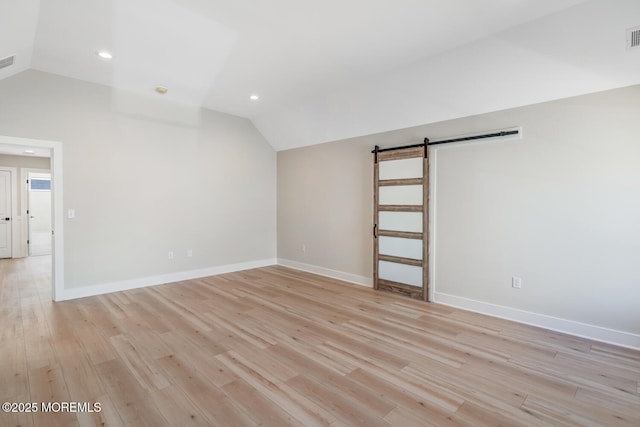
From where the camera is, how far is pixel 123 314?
3.68 meters

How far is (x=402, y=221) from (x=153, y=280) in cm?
417

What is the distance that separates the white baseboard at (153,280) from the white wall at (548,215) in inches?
146

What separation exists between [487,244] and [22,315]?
5793 mm

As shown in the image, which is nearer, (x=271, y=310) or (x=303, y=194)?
(x=271, y=310)

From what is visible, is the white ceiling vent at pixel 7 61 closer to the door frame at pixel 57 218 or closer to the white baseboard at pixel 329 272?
the door frame at pixel 57 218

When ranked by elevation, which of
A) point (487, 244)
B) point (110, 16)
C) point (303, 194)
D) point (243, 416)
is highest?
point (110, 16)

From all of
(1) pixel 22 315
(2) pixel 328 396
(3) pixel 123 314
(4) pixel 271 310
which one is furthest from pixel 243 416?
(1) pixel 22 315

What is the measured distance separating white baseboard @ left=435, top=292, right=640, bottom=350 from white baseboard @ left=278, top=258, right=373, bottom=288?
1.29 m

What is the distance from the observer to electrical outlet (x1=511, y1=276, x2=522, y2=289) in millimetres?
3498

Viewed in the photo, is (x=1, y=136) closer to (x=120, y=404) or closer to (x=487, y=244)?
(x=120, y=404)

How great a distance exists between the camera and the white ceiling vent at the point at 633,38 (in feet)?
8.00

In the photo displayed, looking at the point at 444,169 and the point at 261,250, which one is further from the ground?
the point at 444,169

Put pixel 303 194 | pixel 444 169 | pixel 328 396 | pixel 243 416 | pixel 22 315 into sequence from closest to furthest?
1. pixel 243 416
2. pixel 328 396
3. pixel 22 315
4. pixel 444 169
5. pixel 303 194

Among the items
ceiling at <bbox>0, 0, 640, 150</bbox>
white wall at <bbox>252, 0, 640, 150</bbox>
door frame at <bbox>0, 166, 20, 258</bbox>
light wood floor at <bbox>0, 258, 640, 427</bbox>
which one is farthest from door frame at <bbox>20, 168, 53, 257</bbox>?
white wall at <bbox>252, 0, 640, 150</bbox>
